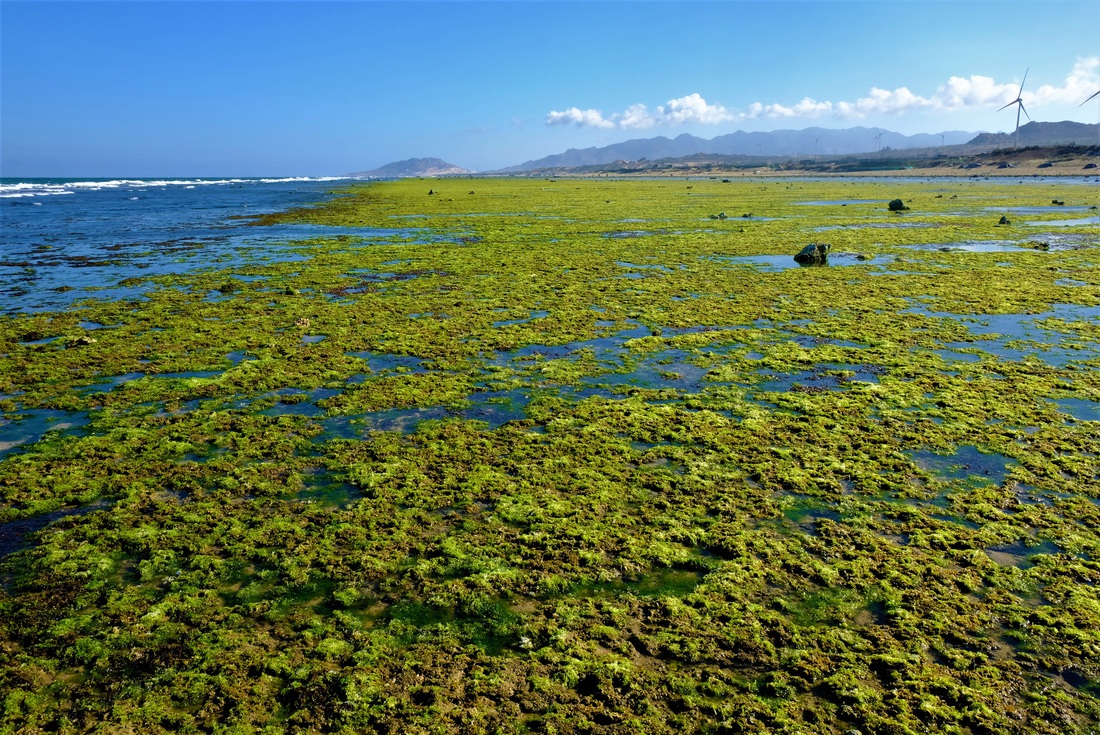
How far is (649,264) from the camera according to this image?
29.8 m

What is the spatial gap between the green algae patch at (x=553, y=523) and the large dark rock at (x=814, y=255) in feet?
32.4

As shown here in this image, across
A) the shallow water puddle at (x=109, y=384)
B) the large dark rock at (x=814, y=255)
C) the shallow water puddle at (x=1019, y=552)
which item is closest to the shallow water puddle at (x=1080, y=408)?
the shallow water puddle at (x=1019, y=552)

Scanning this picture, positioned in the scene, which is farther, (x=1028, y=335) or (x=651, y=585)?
(x=1028, y=335)

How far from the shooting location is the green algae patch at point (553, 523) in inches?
236

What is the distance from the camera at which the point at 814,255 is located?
2920 cm

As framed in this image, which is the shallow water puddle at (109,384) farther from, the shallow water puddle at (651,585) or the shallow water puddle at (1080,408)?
the shallow water puddle at (1080,408)

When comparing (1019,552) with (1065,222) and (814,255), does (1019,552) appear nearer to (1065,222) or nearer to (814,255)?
(814,255)

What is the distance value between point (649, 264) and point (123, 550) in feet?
83.3

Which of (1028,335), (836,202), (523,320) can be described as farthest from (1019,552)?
(836,202)

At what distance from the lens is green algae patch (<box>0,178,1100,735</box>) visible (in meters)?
5.99

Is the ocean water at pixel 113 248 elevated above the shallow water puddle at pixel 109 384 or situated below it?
above

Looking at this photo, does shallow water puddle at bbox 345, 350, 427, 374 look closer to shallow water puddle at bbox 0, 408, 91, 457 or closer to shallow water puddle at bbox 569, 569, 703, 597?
shallow water puddle at bbox 0, 408, 91, 457

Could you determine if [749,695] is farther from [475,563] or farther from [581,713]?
[475,563]

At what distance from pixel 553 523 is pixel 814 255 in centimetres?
2535
